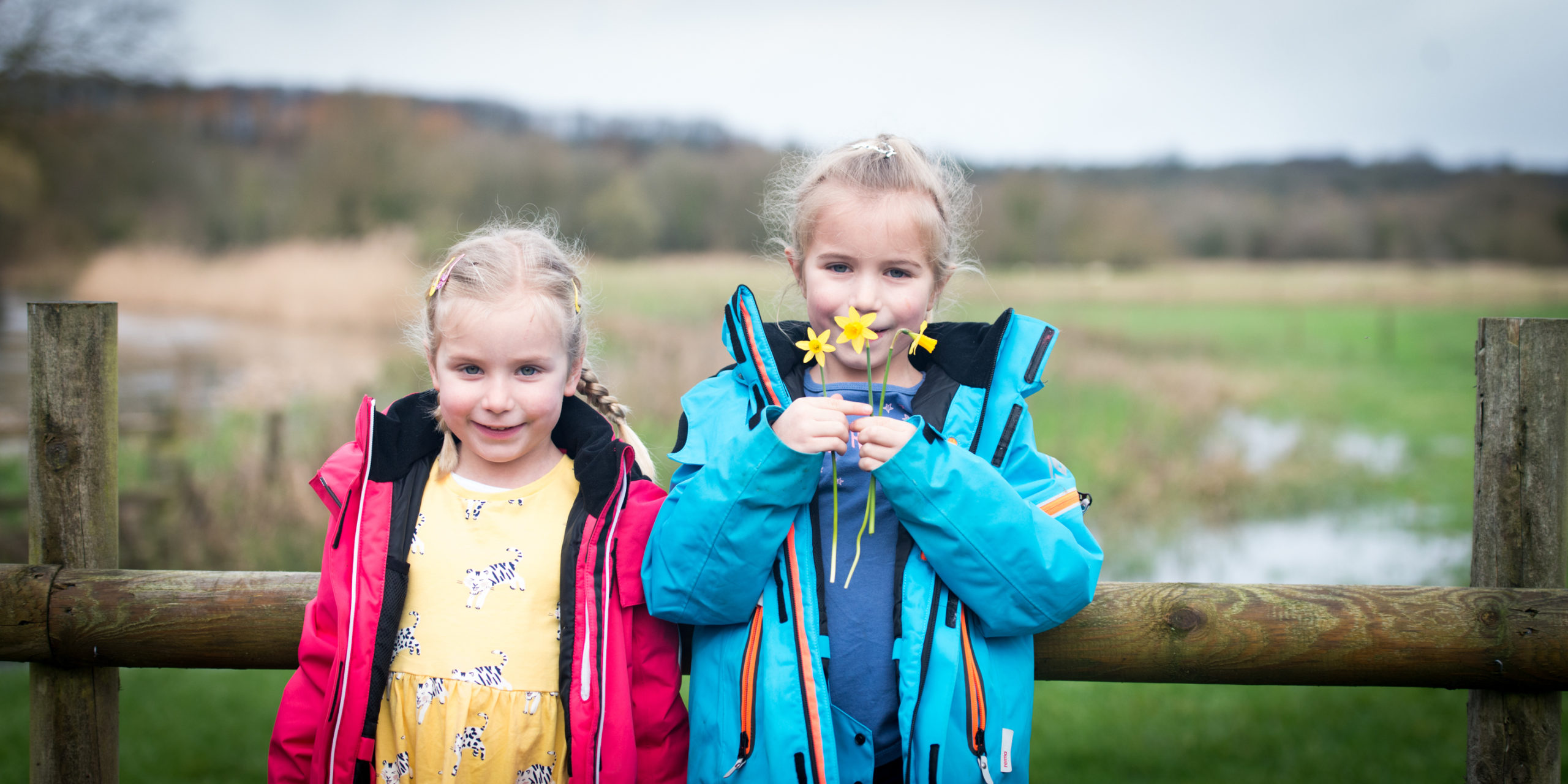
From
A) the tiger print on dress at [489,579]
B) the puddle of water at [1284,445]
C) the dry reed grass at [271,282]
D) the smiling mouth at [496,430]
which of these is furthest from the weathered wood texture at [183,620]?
the puddle of water at [1284,445]

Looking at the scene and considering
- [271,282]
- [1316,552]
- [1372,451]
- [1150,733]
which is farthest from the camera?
[271,282]

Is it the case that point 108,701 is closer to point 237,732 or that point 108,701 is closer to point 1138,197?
point 237,732

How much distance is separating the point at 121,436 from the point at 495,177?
23.2 ft

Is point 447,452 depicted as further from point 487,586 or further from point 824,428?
point 824,428

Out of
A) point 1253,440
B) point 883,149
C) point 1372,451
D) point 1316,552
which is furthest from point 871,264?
point 1372,451

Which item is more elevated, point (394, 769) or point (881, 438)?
point (881, 438)

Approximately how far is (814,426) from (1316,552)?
447 inches

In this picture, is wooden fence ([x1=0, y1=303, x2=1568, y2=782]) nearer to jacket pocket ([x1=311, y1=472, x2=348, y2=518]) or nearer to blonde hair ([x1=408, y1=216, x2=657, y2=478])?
jacket pocket ([x1=311, y1=472, x2=348, y2=518])

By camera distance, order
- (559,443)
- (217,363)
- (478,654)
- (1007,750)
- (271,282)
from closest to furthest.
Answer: (1007,750) → (478,654) → (559,443) → (217,363) → (271,282)

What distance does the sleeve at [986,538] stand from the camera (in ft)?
6.14

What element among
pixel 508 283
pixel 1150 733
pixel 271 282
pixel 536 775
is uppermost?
pixel 271 282

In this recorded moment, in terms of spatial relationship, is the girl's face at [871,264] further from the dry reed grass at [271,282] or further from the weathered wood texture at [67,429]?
the dry reed grass at [271,282]

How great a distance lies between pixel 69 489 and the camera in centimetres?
247

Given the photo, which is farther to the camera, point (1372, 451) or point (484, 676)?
point (1372, 451)
